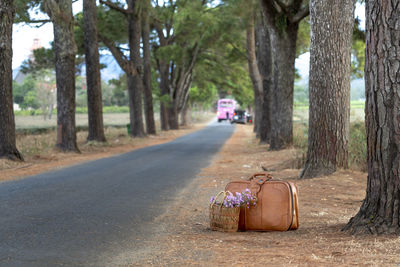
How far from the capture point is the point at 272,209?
5.91 metres

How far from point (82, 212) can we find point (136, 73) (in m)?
22.0

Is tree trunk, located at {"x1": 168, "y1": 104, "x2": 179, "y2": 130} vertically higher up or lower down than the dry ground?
higher up

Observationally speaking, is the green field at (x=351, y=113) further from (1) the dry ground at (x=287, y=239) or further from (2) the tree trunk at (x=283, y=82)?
(1) the dry ground at (x=287, y=239)

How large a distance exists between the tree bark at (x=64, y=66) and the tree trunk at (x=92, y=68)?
3.74 m

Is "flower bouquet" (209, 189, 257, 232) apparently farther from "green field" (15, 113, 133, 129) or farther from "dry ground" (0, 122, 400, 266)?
"green field" (15, 113, 133, 129)

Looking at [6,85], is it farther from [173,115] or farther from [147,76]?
[173,115]

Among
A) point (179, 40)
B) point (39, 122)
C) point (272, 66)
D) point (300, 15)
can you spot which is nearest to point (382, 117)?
point (300, 15)

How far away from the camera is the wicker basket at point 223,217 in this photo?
231 inches

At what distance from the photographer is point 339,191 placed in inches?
345

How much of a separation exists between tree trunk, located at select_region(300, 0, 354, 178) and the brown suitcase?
14.7ft

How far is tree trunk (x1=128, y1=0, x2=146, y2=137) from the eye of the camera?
2819 cm

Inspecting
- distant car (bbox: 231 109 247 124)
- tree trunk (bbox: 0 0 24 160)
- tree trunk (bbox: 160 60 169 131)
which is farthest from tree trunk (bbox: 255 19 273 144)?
distant car (bbox: 231 109 247 124)

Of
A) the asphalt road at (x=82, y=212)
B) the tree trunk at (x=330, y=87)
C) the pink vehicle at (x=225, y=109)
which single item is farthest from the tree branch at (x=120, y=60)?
the pink vehicle at (x=225, y=109)

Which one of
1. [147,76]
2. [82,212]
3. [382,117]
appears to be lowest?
[82,212]
